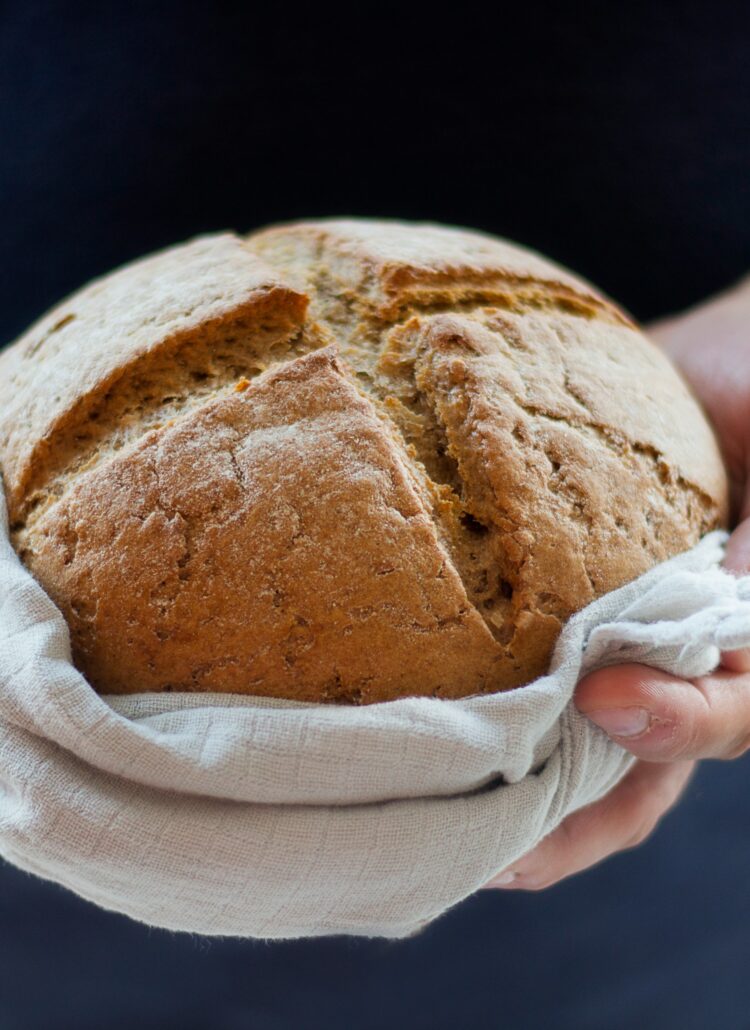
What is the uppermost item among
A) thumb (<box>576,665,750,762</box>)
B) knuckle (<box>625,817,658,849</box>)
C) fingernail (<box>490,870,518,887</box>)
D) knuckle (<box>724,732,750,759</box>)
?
thumb (<box>576,665,750,762</box>)

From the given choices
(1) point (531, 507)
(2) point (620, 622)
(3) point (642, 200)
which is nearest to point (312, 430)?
(1) point (531, 507)

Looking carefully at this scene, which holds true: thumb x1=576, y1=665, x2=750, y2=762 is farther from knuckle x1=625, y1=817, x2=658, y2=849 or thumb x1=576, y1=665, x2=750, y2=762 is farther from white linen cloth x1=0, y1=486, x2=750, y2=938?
knuckle x1=625, y1=817, x2=658, y2=849

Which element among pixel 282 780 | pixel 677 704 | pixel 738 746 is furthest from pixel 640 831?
pixel 282 780

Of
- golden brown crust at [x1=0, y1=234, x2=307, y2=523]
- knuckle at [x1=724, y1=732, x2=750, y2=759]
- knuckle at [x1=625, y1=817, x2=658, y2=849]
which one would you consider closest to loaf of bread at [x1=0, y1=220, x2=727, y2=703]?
golden brown crust at [x1=0, y1=234, x2=307, y2=523]

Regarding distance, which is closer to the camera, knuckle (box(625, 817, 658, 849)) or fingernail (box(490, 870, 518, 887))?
fingernail (box(490, 870, 518, 887))

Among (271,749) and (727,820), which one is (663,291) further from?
(271,749)

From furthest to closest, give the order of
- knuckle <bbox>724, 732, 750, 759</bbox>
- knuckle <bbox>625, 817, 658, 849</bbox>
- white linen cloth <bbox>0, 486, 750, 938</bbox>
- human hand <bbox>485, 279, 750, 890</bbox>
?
knuckle <bbox>625, 817, 658, 849</bbox>
knuckle <bbox>724, 732, 750, 759</bbox>
human hand <bbox>485, 279, 750, 890</bbox>
white linen cloth <bbox>0, 486, 750, 938</bbox>

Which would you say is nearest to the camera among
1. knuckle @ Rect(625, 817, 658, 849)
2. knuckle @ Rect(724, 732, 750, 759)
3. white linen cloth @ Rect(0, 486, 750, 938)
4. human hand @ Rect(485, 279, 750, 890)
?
white linen cloth @ Rect(0, 486, 750, 938)
